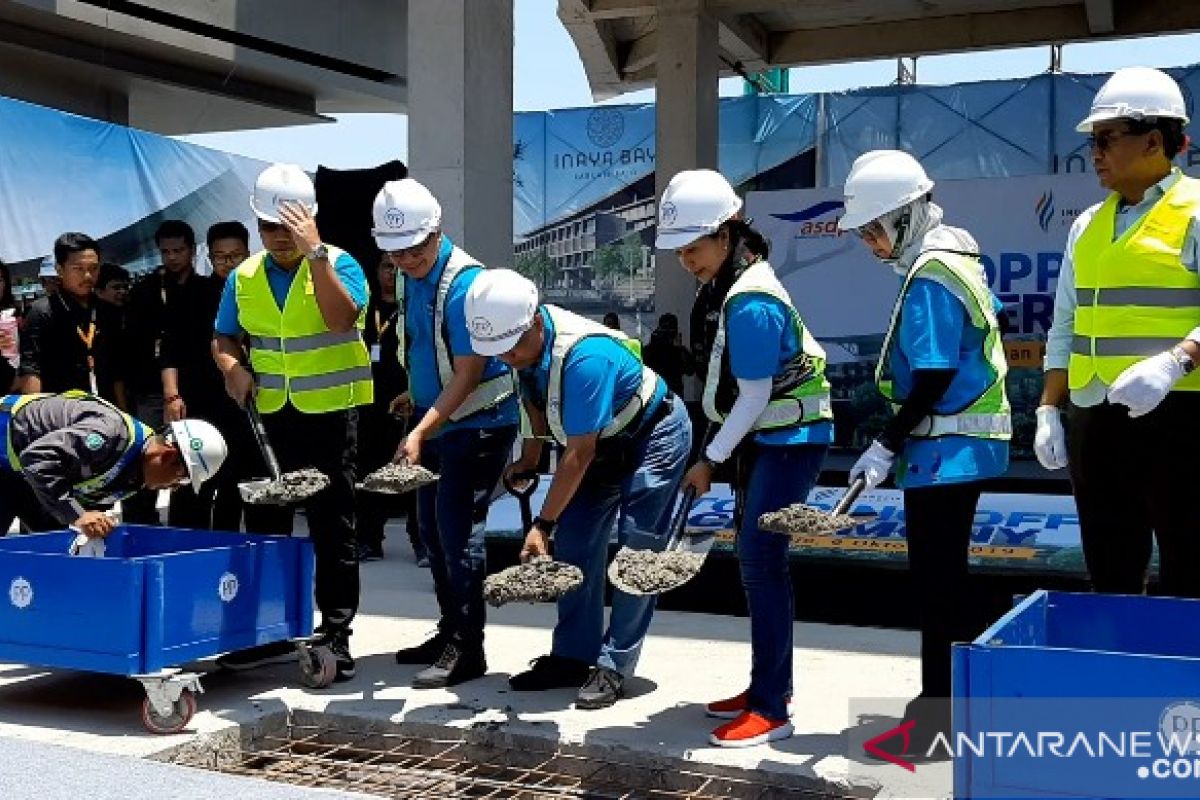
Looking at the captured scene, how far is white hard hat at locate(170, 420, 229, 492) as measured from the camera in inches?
168

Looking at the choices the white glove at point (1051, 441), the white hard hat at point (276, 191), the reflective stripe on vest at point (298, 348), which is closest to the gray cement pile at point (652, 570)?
the white glove at point (1051, 441)

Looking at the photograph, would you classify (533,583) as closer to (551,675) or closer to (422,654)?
(551,675)

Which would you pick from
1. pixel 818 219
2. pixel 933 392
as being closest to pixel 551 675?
pixel 933 392

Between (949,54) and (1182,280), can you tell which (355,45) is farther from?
(1182,280)

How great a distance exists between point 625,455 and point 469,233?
4.14 m

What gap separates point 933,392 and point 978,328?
25 cm

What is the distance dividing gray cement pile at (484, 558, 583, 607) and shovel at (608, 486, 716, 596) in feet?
0.45

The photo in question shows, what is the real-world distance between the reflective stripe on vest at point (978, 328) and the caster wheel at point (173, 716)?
2.31 metres

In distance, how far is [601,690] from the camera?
14.1 feet

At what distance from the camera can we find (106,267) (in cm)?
686

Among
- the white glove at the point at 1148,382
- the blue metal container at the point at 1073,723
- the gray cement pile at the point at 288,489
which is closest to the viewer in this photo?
the blue metal container at the point at 1073,723

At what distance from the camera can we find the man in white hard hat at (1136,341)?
3.24 metres

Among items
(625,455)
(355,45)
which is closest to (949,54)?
(355,45)

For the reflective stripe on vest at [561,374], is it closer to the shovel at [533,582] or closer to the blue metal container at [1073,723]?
the shovel at [533,582]
